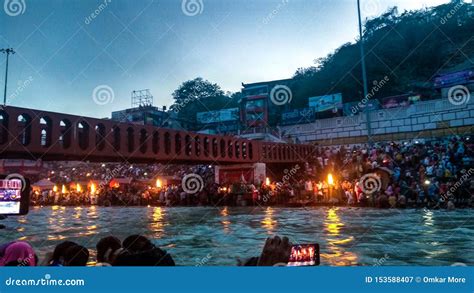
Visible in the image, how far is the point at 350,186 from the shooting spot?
2361 centimetres

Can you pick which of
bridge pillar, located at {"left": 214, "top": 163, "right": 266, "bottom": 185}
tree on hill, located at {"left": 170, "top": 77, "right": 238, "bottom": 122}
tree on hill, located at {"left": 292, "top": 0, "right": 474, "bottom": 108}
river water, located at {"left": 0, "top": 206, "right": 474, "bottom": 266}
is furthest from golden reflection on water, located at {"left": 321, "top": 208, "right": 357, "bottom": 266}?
tree on hill, located at {"left": 170, "top": 77, "right": 238, "bottom": 122}

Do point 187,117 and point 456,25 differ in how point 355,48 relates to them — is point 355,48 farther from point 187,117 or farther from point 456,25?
point 187,117

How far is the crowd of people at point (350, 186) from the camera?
20078mm

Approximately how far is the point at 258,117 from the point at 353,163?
3450 cm

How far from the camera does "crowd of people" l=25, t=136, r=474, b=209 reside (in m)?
20.1

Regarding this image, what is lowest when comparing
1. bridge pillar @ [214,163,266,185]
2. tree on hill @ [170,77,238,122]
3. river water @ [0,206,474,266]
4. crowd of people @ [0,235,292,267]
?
river water @ [0,206,474,266]

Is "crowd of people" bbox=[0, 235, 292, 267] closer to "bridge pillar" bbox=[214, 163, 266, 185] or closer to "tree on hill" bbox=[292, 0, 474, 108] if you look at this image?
"bridge pillar" bbox=[214, 163, 266, 185]

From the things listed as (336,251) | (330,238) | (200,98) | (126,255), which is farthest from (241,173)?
(200,98)

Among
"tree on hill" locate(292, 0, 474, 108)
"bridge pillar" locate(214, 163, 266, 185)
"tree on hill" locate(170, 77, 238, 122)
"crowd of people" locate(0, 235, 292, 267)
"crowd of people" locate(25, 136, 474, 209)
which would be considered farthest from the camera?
"tree on hill" locate(170, 77, 238, 122)

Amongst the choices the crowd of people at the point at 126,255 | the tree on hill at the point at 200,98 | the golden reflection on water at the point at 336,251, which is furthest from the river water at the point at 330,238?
the tree on hill at the point at 200,98

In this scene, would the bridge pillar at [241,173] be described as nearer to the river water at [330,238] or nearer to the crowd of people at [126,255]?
the river water at [330,238]

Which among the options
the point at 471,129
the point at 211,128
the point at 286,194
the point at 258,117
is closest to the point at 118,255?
the point at 286,194

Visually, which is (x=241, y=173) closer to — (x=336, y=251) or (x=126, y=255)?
(x=336, y=251)

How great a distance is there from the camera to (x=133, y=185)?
37.8 m
